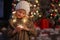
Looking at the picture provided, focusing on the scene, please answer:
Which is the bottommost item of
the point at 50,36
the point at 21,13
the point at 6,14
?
the point at 50,36

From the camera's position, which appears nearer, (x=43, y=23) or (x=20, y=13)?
(x=20, y=13)

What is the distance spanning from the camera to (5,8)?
6.86 metres

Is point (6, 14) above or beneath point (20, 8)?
beneath

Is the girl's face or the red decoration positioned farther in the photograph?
the red decoration

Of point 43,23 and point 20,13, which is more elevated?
point 20,13

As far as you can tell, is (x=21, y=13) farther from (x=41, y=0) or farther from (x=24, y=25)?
(x=41, y=0)

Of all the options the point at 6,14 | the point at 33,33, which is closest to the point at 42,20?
the point at 6,14

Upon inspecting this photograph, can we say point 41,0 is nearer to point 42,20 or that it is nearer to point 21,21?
point 42,20

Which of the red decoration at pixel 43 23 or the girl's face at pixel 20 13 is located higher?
the girl's face at pixel 20 13

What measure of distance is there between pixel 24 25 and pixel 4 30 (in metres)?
2.79

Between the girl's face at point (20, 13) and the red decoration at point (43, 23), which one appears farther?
the red decoration at point (43, 23)

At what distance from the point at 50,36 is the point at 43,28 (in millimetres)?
258

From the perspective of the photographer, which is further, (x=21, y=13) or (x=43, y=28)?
(x=43, y=28)

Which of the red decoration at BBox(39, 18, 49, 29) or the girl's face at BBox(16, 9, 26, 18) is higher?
the girl's face at BBox(16, 9, 26, 18)
